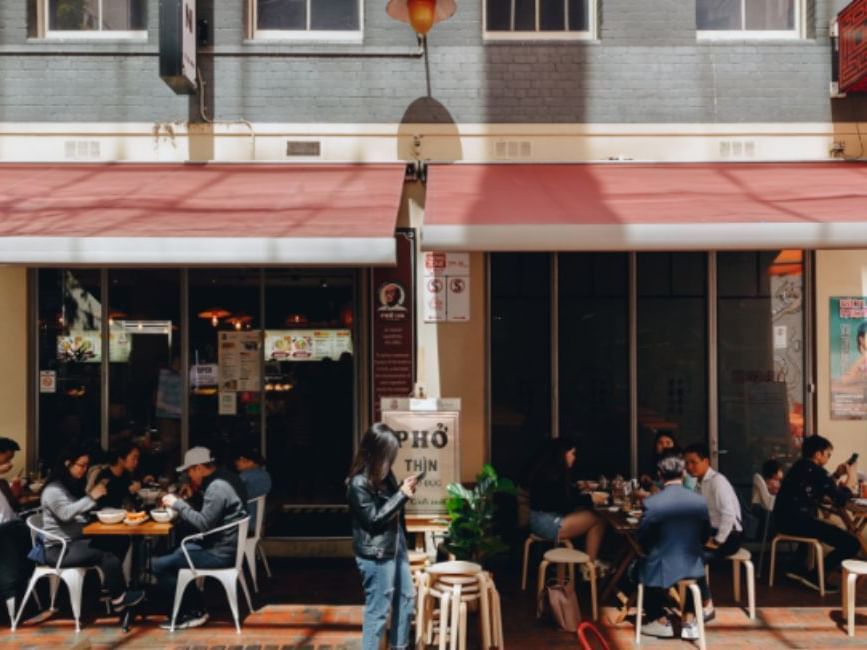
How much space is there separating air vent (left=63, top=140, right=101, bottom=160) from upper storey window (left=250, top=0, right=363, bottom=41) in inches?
78.2

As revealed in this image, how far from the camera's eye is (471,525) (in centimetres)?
679

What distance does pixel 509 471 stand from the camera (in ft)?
28.3

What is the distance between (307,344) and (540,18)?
412 cm

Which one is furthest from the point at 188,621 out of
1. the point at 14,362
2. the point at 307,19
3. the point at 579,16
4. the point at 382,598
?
the point at 579,16

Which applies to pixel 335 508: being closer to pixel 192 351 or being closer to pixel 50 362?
pixel 192 351

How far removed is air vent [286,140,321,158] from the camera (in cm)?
843

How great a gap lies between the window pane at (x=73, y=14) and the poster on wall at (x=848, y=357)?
320 inches

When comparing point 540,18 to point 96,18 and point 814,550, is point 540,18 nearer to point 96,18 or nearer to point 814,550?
point 96,18

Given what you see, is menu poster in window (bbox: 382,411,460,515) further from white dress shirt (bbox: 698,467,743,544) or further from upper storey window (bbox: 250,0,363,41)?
upper storey window (bbox: 250,0,363,41)

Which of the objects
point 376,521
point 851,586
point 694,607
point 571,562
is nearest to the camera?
point 376,521

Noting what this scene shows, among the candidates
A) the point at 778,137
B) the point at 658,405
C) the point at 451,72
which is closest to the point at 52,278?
the point at 451,72

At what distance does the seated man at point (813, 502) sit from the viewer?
7.45 meters

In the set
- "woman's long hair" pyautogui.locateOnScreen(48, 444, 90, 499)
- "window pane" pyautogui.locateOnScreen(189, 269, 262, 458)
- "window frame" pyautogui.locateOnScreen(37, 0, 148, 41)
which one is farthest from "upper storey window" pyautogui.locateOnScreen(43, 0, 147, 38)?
"woman's long hair" pyautogui.locateOnScreen(48, 444, 90, 499)

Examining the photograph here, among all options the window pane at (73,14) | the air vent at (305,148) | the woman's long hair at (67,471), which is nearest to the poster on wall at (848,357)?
the air vent at (305,148)
